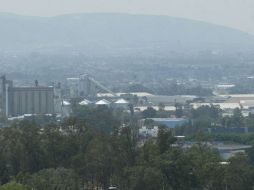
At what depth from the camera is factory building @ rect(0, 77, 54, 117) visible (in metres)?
59.1

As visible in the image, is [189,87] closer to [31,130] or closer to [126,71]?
[126,71]

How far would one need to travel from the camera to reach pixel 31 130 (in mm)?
27000

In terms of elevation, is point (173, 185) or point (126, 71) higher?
point (126, 71)

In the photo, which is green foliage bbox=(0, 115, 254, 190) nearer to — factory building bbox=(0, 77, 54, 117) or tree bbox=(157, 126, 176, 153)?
tree bbox=(157, 126, 176, 153)

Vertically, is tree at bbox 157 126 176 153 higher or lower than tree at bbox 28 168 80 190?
higher

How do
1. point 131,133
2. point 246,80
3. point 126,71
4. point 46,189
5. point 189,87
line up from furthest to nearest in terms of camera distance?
point 126,71 → point 246,80 → point 189,87 → point 131,133 → point 46,189

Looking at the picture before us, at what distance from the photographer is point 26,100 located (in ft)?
196

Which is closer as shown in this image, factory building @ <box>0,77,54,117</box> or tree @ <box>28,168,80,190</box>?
tree @ <box>28,168,80,190</box>

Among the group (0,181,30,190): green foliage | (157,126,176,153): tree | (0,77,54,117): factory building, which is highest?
(0,77,54,117): factory building

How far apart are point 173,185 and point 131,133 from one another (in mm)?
3861

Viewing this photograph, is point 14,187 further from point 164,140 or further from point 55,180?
point 164,140

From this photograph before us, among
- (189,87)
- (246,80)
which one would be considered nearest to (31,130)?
(189,87)

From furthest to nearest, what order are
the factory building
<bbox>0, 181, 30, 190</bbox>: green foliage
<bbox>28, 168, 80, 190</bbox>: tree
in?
the factory building → <bbox>28, 168, 80, 190</bbox>: tree → <bbox>0, 181, 30, 190</bbox>: green foliage

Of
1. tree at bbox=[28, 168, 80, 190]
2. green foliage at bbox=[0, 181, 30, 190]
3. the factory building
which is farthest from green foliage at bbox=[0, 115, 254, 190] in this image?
the factory building
